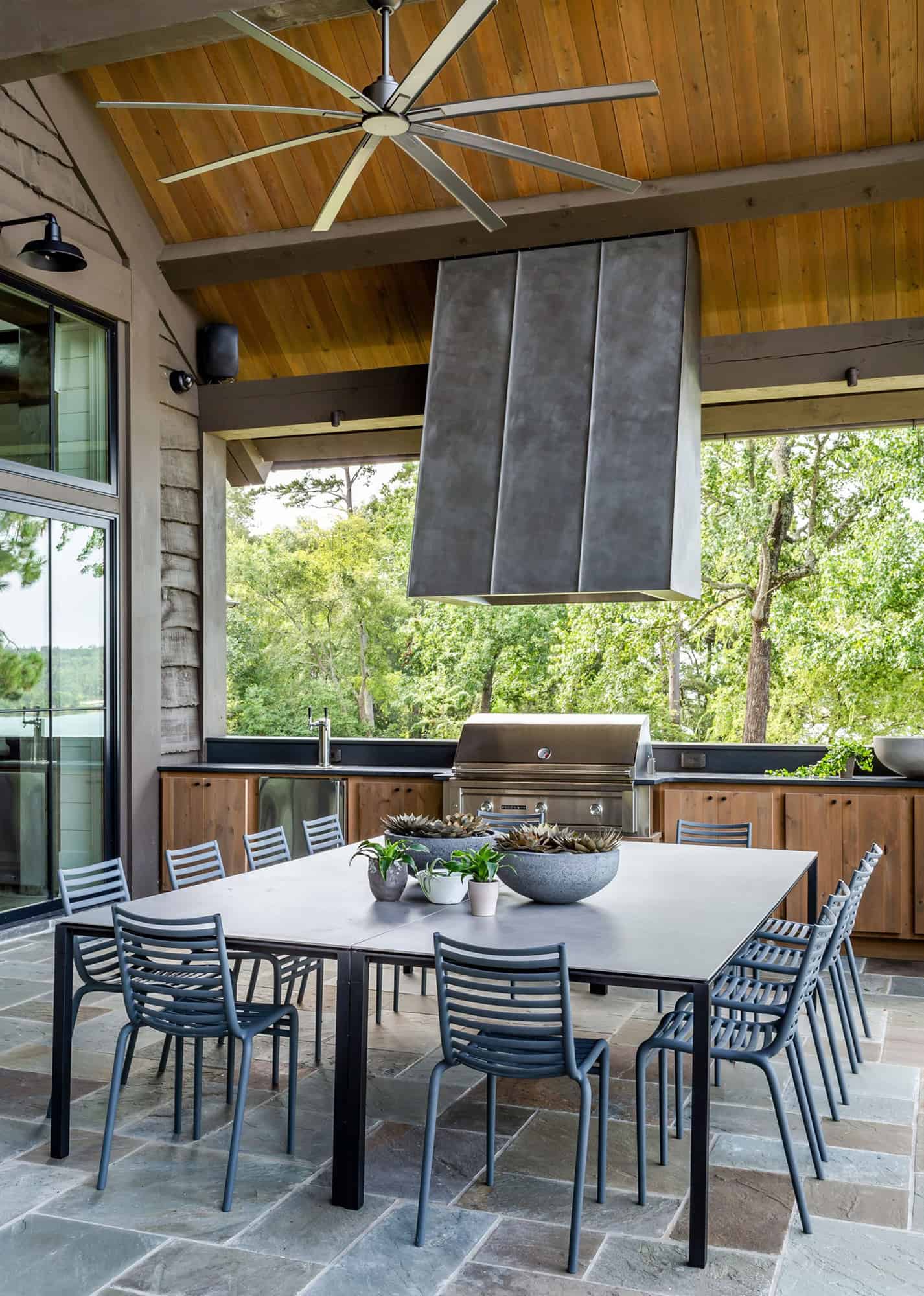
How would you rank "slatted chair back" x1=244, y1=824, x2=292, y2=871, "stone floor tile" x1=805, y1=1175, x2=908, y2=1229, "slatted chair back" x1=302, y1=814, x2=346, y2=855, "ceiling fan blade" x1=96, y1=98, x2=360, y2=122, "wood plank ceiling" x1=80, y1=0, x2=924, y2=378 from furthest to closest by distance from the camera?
"wood plank ceiling" x1=80, y1=0, x2=924, y2=378 < "slatted chair back" x1=302, y1=814, x2=346, y2=855 < "slatted chair back" x1=244, y1=824, x2=292, y2=871 < "ceiling fan blade" x1=96, y1=98, x2=360, y2=122 < "stone floor tile" x1=805, y1=1175, x2=908, y2=1229

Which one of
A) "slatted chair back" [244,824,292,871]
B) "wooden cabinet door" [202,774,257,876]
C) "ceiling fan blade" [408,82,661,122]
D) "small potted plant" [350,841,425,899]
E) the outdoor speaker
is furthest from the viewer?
the outdoor speaker

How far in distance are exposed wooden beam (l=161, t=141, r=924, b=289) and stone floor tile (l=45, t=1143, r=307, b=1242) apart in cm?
408

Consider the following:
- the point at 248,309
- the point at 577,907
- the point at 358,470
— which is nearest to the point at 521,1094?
the point at 577,907

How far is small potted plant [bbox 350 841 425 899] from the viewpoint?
Answer: 11.8ft

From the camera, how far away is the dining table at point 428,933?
8.79ft

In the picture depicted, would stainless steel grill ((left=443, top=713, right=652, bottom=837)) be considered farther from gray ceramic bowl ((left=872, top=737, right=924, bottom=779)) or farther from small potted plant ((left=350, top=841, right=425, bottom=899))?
small potted plant ((left=350, top=841, right=425, bottom=899))

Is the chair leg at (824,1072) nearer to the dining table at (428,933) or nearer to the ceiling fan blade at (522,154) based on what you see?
the dining table at (428,933)

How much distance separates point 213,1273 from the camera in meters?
2.62

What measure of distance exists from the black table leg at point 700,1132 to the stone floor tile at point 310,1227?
0.80 m

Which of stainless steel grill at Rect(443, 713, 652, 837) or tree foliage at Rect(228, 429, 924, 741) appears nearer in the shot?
stainless steel grill at Rect(443, 713, 652, 837)

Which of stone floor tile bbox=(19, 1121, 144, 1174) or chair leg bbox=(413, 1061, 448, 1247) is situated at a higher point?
chair leg bbox=(413, 1061, 448, 1247)

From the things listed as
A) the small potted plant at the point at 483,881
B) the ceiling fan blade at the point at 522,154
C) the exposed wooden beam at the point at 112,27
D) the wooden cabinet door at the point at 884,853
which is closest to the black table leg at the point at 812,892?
the wooden cabinet door at the point at 884,853

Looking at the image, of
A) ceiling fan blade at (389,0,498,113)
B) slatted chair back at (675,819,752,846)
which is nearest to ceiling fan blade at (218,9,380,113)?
ceiling fan blade at (389,0,498,113)

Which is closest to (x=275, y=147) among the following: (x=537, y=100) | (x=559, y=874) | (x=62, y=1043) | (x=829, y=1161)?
(x=537, y=100)
